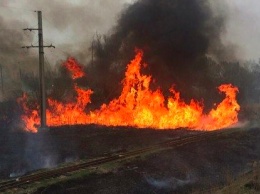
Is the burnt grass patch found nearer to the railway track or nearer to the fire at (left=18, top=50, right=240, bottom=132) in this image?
the railway track

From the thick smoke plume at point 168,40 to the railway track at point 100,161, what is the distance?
1137cm

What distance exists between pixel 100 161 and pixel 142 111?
642 inches

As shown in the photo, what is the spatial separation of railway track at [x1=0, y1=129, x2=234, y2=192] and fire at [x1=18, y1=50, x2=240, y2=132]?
5616 millimetres

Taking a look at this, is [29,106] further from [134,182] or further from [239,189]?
[239,189]

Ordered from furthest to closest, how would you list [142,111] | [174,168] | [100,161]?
[142,111] < [100,161] < [174,168]

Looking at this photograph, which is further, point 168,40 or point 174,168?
point 168,40

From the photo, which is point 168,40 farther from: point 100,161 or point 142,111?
point 100,161

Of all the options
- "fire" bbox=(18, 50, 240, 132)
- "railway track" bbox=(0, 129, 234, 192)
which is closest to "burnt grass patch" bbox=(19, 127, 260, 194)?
"railway track" bbox=(0, 129, 234, 192)

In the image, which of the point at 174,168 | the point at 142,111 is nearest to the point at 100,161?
the point at 174,168

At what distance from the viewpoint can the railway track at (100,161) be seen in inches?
699

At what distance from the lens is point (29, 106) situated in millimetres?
44125

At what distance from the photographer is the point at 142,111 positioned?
37938 mm

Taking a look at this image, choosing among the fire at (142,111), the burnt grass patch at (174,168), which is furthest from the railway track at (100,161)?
the fire at (142,111)

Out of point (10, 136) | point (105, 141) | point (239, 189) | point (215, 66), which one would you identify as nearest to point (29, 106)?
point (10, 136)
